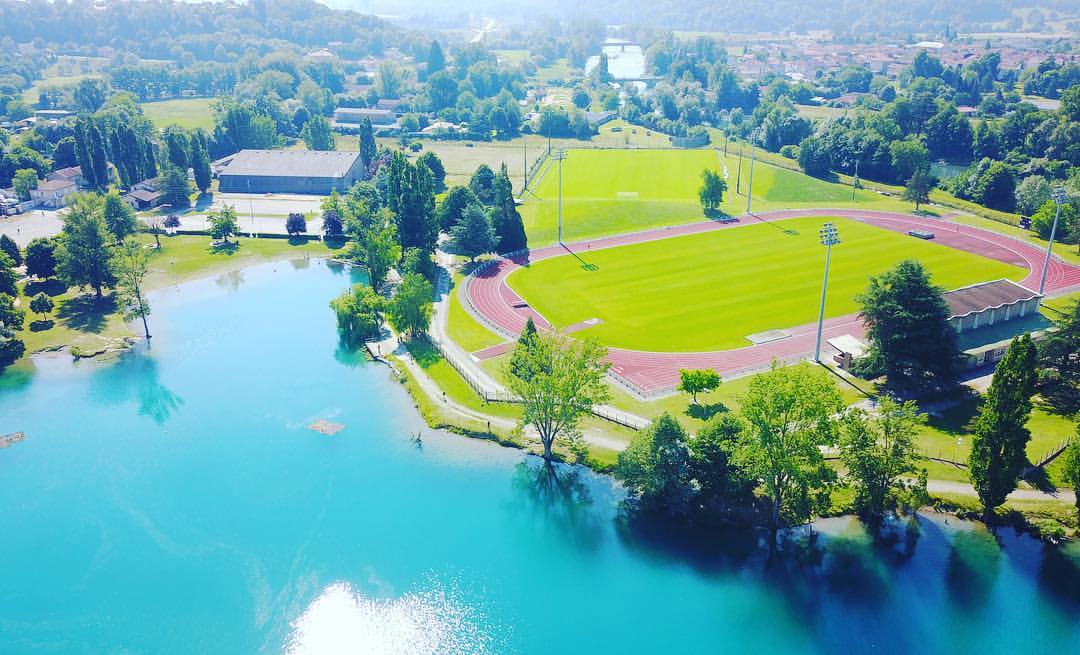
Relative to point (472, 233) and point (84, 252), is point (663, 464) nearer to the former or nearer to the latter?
point (472, 233)

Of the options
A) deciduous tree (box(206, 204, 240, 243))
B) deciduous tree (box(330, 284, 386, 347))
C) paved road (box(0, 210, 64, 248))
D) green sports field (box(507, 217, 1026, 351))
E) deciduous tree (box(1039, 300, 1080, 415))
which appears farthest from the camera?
paved road (box(0, 210, 64, 248))

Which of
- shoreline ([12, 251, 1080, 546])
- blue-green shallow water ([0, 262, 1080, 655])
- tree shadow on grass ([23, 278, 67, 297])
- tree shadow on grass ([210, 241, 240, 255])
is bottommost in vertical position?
blue-green shallow water ([0, 262, 1080, 655])

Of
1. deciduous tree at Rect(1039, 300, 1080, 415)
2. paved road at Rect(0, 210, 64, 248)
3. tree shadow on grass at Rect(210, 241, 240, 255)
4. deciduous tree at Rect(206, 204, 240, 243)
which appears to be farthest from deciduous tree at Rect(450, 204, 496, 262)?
deciduous tree at Rect(1039, 300, 1080, 415)

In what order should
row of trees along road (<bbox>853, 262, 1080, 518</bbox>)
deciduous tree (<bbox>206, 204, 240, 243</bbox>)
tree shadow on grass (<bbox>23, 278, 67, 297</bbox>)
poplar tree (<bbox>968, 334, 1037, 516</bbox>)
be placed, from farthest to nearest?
deciduous tree (<bbox>206, 204, 240, 243</bbox>)
tree shadow on grass (<bbox>23, 278, 67, 297</bbox>)
row of trees along road (<bbox>853, 262, 1080, 518</bbox>)
poplar tree (<bbox>968, 334, 1037, 516</bbox>)

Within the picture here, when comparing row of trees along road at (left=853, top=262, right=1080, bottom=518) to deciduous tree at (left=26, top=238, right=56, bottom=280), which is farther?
deciduous tree at (left=26, top=238, right=56, bottom=280)

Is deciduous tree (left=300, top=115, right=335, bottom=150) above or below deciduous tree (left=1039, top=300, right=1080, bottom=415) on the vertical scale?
above

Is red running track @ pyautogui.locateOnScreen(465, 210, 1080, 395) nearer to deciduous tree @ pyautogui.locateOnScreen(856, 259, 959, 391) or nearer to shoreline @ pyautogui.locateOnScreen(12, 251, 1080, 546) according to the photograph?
deciduous tree @ pyautogui.locateOnScreen(856, 259, 959, 391)

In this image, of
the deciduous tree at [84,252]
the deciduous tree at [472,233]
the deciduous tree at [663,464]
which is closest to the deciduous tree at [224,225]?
the deciduous tree at [84,252]
